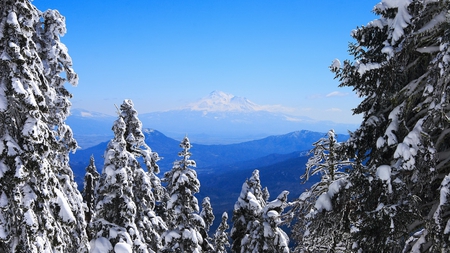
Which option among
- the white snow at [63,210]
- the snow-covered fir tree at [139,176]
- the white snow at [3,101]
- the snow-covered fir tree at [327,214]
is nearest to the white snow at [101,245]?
the snow-covered fir tree at [139,176]

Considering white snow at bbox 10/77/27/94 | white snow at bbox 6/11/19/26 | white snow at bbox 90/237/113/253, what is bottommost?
white snow at bbox 90/237/113/253

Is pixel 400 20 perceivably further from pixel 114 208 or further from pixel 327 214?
pixel 114 208

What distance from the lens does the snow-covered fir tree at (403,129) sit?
6.57 meters

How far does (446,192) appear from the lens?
6105 millimetres

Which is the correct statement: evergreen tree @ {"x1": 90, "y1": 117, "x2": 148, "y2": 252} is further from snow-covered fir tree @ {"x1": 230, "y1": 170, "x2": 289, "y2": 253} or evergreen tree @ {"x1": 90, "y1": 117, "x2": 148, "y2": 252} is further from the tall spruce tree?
snow-covered fir tree @ {"x1": 230, "y1": 170, "x2": 289, "y2": 253}

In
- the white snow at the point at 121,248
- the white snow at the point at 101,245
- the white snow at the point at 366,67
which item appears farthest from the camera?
the white snow at the point at 101,245

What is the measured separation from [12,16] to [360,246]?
10.5 metres

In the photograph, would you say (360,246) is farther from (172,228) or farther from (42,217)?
(172,228)

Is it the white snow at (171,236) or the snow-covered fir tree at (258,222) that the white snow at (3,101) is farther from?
the snow-covered fir tree at (258,222)

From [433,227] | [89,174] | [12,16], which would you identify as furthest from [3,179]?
[89,174]

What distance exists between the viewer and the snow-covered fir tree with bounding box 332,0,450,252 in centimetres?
657

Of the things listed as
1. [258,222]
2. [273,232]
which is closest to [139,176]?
[258,222]

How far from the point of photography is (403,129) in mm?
7898

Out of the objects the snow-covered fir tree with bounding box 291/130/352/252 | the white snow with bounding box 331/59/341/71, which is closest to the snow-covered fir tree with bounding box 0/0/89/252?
the snow-covered fir tree with bounding box 291/130/352/252
